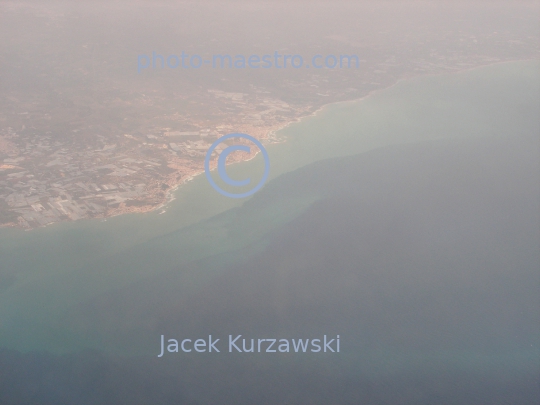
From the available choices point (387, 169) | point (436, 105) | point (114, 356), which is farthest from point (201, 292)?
point (436, 105)
